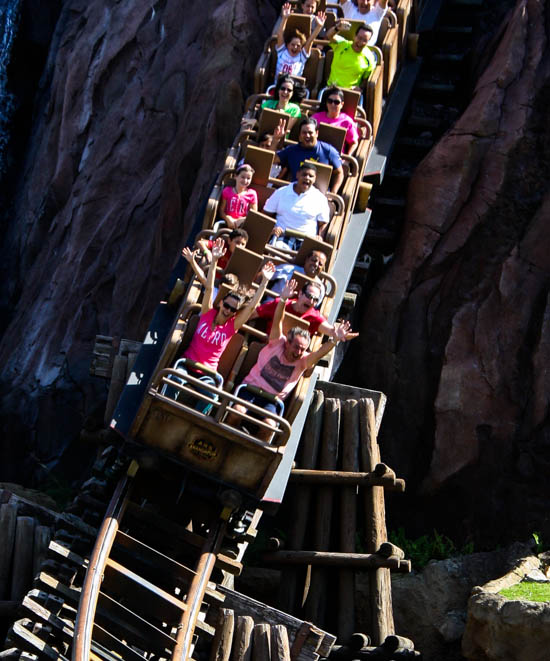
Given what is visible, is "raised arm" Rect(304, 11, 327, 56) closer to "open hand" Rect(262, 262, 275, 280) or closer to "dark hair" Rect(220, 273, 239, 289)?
"open hand" Rect(262, 262, 275, 280)

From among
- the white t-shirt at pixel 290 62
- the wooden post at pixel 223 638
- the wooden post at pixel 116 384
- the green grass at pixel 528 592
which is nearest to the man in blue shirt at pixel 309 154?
the white t-shirt at pixel 290 62

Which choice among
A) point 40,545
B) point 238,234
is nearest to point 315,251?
point 238,234

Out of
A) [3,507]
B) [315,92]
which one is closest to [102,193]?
[315,92]

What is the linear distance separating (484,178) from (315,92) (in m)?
1.94

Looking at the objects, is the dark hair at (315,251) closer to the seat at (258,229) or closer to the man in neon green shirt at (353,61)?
the seat at (258,229)

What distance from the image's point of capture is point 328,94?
31.4ft

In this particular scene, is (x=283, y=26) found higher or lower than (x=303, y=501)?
higher

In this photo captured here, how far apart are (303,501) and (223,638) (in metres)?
1.98

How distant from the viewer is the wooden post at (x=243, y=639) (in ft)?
21.2

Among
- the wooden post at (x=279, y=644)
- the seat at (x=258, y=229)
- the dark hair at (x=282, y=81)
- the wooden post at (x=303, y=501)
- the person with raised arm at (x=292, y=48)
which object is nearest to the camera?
the wooden post at (x=279, y=644)

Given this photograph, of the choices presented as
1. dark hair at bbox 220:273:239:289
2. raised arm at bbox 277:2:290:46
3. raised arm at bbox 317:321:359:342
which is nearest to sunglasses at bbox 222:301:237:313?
dark hair at bbox 220:273:239:289

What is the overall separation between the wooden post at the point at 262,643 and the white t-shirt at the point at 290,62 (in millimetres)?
5947

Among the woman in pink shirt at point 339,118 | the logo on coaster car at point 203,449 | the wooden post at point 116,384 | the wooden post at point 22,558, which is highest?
the woman in pink shirt at point 339,118

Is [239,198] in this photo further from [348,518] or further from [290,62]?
[348,518]
